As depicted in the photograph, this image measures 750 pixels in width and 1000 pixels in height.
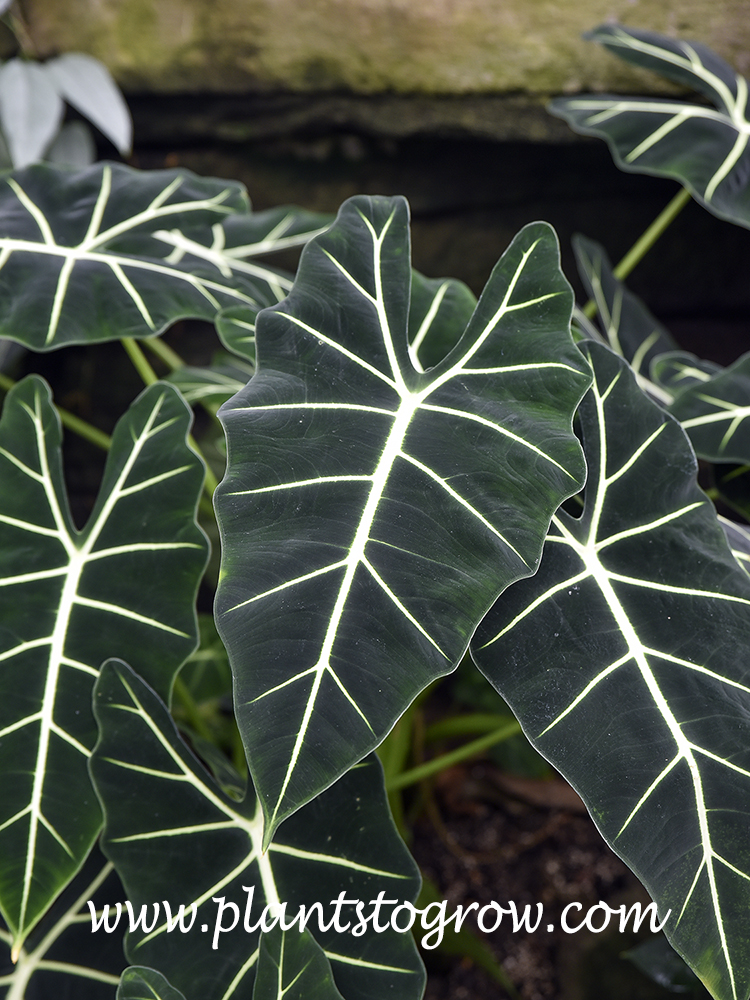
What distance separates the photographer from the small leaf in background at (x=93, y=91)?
51.9 inches

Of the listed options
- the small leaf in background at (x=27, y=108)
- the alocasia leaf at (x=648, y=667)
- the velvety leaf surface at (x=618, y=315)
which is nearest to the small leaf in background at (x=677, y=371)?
the velvety leaf surface at (x=618, y=315)

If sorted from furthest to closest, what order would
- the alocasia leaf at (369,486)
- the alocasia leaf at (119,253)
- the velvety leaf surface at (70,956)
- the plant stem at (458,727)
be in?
the plant stem at (458,727) < the alocasia leaf at (119,253) < the velvety leaf surface at (70,956) < the alocasia leaf at (369,486)

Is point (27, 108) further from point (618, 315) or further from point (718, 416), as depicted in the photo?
point (718, 416)

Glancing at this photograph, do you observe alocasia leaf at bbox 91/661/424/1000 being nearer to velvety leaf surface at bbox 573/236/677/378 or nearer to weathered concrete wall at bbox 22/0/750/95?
velvety leaf surface at bbox 573/236/677/378

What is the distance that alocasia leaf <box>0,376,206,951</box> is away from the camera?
68cm

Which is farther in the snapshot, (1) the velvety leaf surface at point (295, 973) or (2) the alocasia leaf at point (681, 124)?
(2) the alocasia leaf at point (681, 124)

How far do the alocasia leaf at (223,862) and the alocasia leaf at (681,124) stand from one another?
3.06 feet

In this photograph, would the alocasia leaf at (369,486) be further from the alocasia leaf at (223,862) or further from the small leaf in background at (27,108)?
the small leaf in background at (27,108)

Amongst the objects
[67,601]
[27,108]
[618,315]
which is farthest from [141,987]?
[27,108]

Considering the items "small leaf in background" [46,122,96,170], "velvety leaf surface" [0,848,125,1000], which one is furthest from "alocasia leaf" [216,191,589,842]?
"small leaf in background" [46,122,96,170]

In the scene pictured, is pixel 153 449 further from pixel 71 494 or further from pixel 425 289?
pixel 71 494

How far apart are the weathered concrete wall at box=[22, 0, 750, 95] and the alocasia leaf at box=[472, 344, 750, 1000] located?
1024mm

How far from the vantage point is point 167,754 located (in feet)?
2.32

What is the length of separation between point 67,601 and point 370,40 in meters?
1.28
